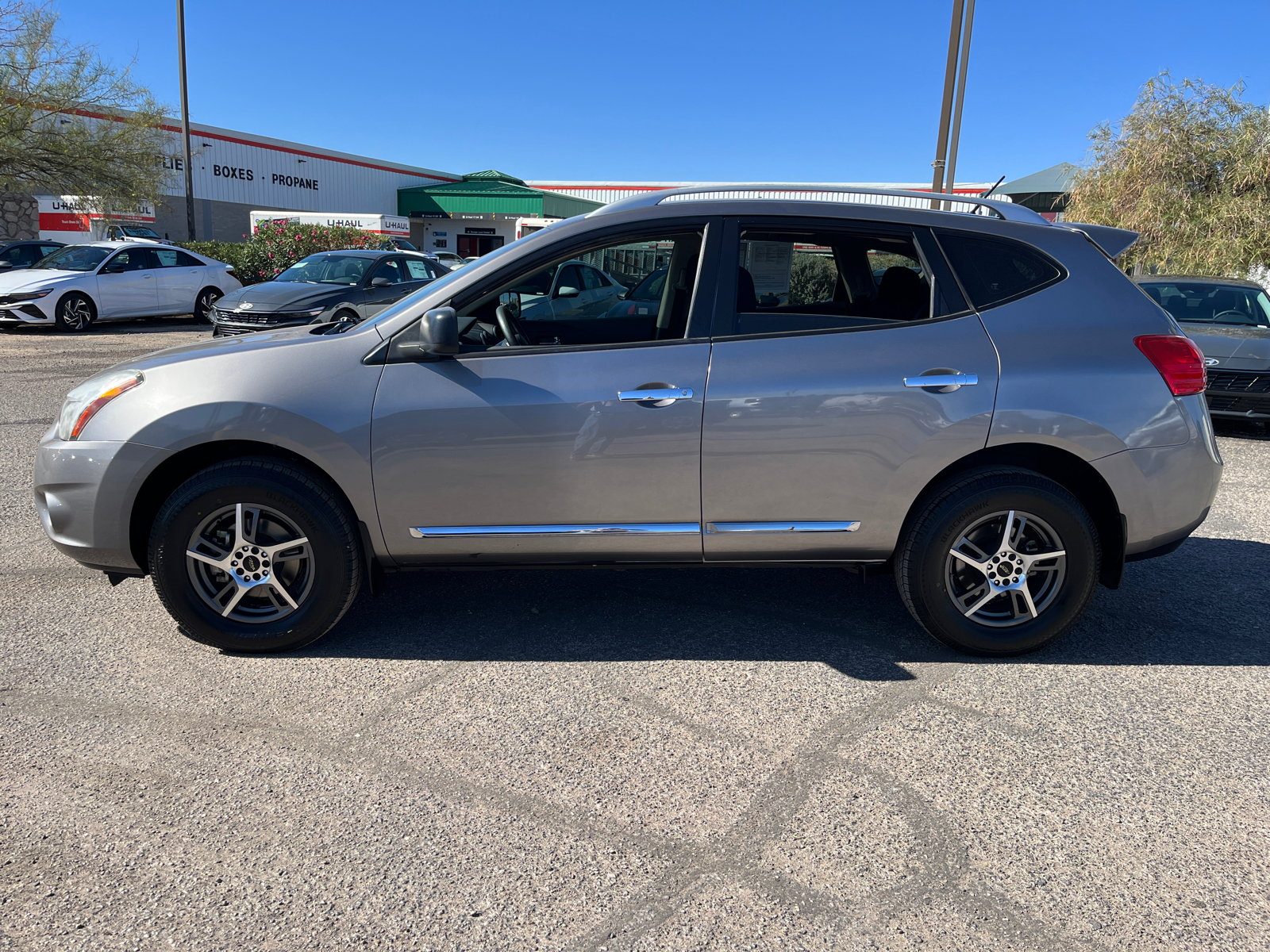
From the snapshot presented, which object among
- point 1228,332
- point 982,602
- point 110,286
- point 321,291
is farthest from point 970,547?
point 110,286

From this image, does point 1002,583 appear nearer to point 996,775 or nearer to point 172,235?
point 996,775

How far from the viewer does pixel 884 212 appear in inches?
150

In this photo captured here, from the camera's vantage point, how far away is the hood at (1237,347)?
8750mm

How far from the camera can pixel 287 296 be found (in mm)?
12766

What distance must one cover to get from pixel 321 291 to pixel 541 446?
1054cm

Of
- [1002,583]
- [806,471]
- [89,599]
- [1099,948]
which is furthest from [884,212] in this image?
[89,599]

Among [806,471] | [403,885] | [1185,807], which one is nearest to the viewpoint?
[403,885]

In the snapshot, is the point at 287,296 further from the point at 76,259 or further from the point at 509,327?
the point at 509,327

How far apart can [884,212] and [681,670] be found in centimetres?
208

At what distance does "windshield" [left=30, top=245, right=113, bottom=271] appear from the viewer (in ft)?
52.7

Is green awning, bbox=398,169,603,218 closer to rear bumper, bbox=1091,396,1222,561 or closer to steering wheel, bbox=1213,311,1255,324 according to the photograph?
steering wheel, bbox=1213,311,1255,324

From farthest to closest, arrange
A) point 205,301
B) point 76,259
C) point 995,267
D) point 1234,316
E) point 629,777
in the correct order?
point 205,301, point 76,259, point 1234,316, point 995,267, point 629,777

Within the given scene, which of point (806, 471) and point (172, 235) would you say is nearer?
point (806, 471)

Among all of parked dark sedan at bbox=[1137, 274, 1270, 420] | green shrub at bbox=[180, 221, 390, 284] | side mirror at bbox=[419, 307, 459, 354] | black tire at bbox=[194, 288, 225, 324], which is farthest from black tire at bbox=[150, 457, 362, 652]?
green shrub at bbox=[180, 221, 390, 284]
